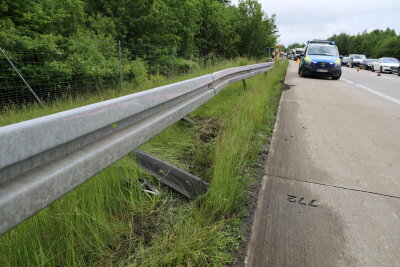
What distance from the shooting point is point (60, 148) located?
4.06 feet

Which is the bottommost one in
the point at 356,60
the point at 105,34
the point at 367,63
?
the point at 367,63

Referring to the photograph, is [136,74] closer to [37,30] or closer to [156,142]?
[37,30]

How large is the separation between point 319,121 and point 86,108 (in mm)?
5086

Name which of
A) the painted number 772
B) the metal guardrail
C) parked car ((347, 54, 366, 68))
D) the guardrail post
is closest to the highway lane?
the painted number 772

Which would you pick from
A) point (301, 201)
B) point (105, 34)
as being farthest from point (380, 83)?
point (301, 201)

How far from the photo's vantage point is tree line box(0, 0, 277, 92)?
812cm

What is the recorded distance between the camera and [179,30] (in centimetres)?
1822

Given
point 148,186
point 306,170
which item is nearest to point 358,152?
point 306,170

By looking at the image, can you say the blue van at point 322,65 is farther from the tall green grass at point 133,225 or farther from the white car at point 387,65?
the white car at point 387,65

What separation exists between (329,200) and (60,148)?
229 centimetres

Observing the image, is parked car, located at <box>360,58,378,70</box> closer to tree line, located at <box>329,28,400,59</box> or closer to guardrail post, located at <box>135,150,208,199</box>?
tree line, located at <box>329,28,400,59</box>

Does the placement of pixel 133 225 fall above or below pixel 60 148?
below

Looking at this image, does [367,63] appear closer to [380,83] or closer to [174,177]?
[380,83]

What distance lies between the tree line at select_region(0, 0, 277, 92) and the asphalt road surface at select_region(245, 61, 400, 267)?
694cm
